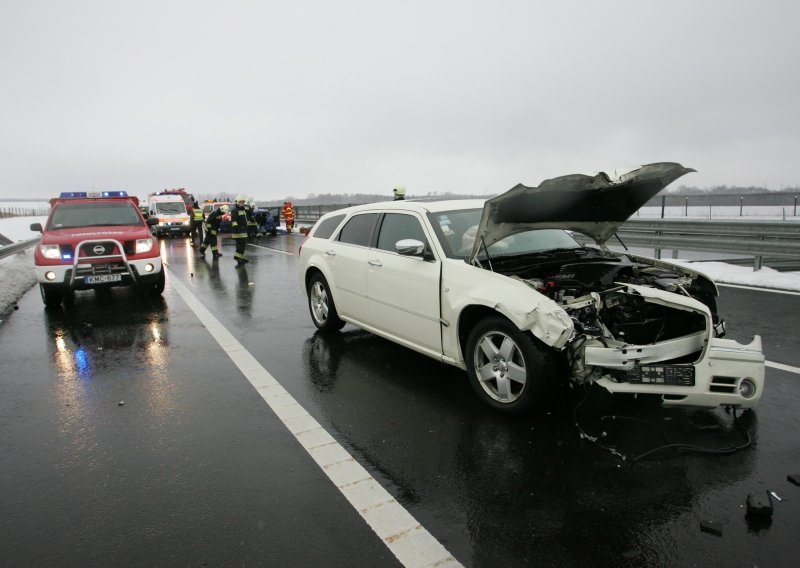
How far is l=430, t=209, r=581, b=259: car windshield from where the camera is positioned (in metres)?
4.86

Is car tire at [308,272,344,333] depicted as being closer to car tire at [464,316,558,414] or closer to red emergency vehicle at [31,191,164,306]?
car tire at [464,316,558,414]

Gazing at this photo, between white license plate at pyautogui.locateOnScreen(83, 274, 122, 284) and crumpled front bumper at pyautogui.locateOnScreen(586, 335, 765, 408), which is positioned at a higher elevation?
white license plate at pyautogui.locateOnScreen(83, 274, 122, 284)

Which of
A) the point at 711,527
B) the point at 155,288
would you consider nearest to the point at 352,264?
the point at 711,527

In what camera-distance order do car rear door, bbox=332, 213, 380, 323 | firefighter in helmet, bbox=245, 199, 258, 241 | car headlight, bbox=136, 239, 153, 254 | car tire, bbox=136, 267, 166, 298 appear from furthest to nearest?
firefighter in helmet, bbox=245, 199, 258, 241 → car tire, bbox=136, 267, 166, 298 → car headlight, bbox=136, 239, 153, 254 → car rear door, bbox=332, 213, 380, 323

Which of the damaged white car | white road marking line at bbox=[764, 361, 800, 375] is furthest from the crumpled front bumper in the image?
white road marking line at bbox=[764, 361, 800, 375]

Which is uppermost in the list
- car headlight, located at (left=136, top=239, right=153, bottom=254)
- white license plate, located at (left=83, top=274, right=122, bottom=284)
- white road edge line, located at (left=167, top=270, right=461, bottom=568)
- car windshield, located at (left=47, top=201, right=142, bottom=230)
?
car windshield, located at (left=47, top=201, right=142, bottom=230)

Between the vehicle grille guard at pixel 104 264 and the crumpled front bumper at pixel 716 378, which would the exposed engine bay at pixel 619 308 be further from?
the vehicle grille guard at pixel 104 264

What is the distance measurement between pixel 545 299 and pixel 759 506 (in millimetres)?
1694

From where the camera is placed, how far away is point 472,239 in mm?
4977

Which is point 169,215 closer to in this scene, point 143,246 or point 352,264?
point 143,246

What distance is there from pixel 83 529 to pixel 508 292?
3.04 meters

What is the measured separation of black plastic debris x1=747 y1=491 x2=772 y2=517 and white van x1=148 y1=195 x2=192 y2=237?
26.2 metres

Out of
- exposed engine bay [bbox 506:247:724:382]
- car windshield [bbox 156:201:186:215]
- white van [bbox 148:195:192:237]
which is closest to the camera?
exposed engine bay [bbox 506:247:724:382]

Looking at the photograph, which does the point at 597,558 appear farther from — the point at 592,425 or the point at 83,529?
the point at 83,529
